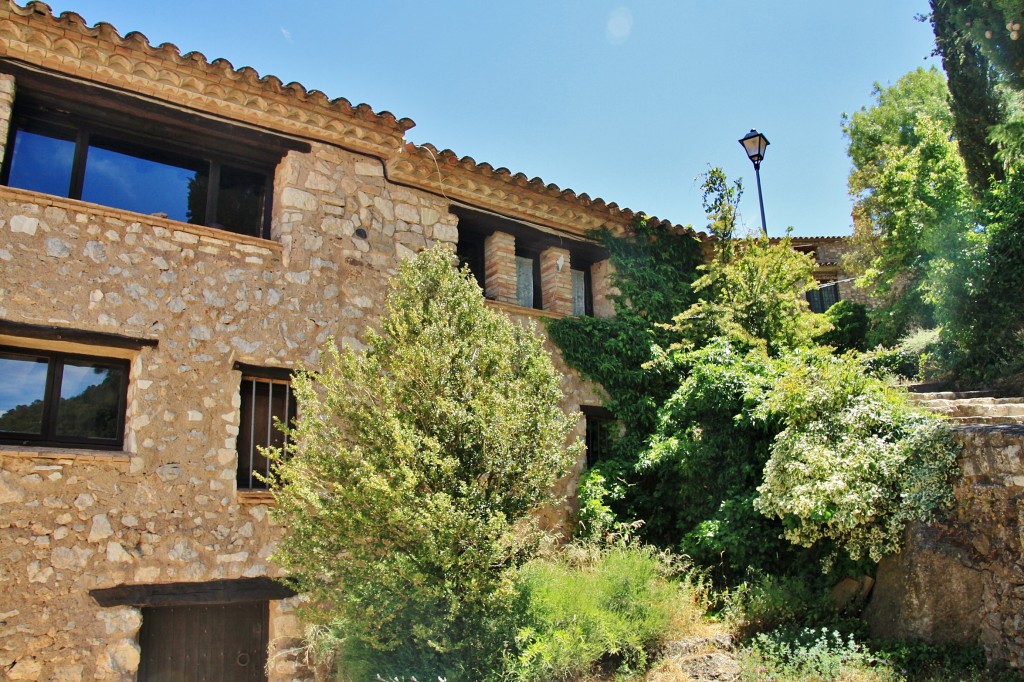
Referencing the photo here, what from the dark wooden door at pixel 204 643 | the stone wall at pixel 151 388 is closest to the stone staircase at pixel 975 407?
the stone wall at pixel 151 388

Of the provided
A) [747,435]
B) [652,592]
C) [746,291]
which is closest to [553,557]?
[652,592]

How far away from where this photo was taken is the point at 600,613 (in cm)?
662

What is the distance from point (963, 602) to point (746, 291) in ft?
16.7

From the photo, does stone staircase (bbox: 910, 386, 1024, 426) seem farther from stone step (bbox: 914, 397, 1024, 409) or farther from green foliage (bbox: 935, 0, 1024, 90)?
green foliage (bbox: 935, 0, 1024, 90)

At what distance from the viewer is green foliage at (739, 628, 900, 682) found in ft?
19.6

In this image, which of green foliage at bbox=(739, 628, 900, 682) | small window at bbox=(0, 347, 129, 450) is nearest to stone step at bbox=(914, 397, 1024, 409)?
green foliage at bbox=(739, 628, 900, 682)

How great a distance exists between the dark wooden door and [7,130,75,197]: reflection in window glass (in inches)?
168

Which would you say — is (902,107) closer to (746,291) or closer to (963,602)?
(746,291)

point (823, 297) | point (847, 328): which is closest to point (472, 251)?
point (847, 328)

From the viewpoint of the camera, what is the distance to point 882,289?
12.7 metres

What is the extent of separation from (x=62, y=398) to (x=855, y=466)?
7415mm

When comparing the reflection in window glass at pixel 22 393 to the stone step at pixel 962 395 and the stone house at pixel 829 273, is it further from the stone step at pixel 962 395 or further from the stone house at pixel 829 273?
the stone house at pixel 829 273

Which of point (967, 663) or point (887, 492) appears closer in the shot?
point (967, 663)

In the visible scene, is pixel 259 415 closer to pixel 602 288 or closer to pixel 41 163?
pixel 41 163
